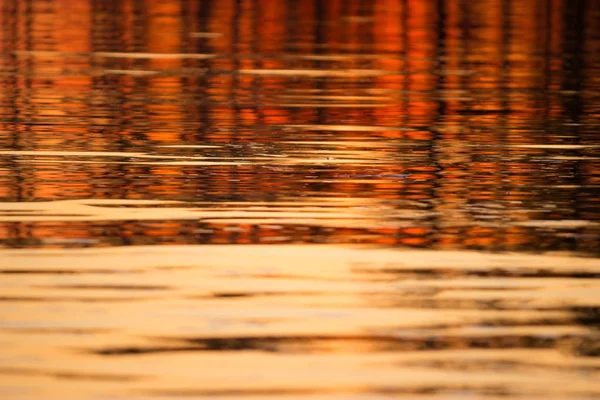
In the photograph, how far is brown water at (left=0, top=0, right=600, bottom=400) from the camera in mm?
5375

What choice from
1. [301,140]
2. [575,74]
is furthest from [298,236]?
[575,74]

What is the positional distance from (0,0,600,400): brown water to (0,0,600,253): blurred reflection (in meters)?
0.03

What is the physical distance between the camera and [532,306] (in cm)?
631

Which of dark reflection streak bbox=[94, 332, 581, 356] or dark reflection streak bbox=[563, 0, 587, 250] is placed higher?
dark reflection streak bbox=[94, 332, 581, 356]

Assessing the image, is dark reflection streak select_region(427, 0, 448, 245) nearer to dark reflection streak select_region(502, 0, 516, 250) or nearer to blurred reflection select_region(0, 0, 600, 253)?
blurred reflection select_region(0, 0, 600, 253)

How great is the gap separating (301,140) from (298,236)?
4.05 m

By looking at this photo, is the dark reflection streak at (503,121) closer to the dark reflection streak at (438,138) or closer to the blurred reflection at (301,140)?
the blurred reflection at (301,140)

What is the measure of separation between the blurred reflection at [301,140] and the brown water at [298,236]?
0.10ft

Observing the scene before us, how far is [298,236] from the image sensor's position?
7691 millimetres

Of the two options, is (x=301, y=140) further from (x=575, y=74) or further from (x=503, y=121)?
(x=575, y=74)

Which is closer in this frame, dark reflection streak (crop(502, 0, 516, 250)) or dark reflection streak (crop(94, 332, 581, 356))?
dark reflection streak (crop(94, 332, 581, 356))

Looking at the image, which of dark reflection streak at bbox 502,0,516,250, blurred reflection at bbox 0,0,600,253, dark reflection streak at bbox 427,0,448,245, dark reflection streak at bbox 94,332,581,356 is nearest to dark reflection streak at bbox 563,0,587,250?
blurred reflection at bbox 0,0,600,253

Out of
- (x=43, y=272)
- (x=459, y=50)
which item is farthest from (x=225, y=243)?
(x=459, y=50)

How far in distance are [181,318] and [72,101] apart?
8.72 meters
